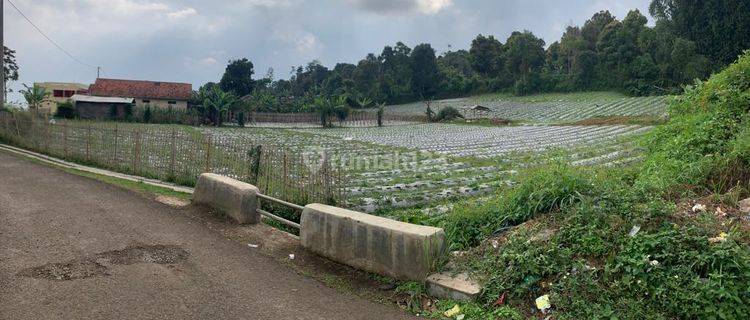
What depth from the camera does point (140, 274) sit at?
5141 mm

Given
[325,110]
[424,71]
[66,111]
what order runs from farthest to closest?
[424,71] < [325,110] < [66,111]

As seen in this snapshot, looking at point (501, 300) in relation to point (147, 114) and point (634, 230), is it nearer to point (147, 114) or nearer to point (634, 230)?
point (634, 230)

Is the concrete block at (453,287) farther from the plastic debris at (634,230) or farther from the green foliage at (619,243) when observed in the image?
the plastic debris at (634,230)

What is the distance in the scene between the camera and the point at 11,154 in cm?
1507

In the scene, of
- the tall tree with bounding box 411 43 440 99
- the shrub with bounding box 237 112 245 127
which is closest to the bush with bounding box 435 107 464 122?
the shrub with bounding box 237 112 245 127

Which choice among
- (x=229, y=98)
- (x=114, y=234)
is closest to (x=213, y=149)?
(x=114, y=234)

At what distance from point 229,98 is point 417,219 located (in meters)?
40.5

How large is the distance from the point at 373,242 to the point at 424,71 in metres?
67.0

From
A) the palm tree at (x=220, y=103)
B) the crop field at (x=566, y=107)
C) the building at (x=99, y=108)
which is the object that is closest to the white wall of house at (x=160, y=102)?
the building at (x=99, y=108)

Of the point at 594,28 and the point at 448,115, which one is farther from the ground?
the point at 594,28

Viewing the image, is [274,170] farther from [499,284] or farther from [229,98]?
[229,98]

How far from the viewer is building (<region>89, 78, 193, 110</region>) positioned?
52469mm

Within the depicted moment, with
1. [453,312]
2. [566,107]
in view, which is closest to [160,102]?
[566,107]

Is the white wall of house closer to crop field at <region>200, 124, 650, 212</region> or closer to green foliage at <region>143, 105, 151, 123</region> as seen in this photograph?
green foliage at <region>143, 105, 151, 123</region>
